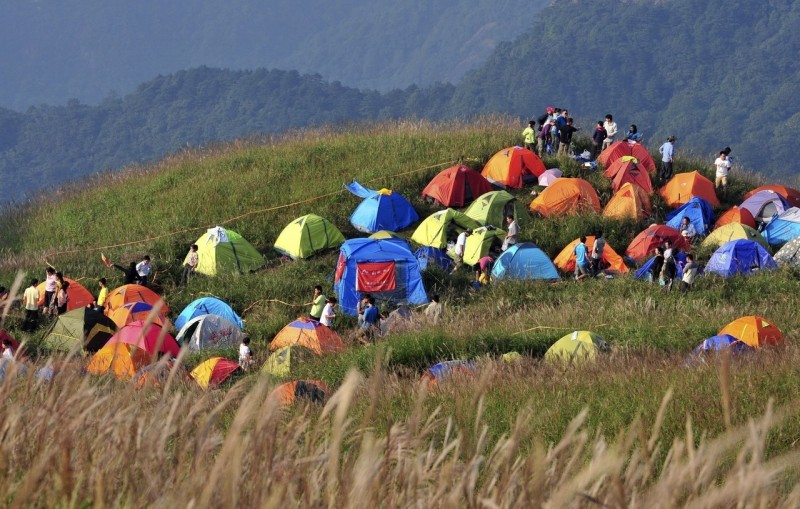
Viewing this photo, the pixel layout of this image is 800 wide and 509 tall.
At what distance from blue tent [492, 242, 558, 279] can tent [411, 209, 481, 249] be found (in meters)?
1.96

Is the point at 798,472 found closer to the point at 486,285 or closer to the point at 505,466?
the point at 505,466

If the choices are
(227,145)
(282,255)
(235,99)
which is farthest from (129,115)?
(282,255)

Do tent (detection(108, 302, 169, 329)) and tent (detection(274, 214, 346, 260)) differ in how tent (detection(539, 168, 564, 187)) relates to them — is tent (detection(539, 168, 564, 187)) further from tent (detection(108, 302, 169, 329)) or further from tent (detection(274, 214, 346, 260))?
tent (detection(108, 302, 169, 329))

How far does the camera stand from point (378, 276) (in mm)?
20172

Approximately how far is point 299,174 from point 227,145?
5956mm

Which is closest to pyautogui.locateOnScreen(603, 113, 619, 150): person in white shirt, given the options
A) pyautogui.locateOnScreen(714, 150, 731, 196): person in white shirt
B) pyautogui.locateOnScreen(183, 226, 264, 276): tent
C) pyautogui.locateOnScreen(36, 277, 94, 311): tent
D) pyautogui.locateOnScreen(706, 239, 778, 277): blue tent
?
pyautogui.locateOnScreen(714, 150, 731, 196): person in white shirt

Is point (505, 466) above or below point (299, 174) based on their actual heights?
above

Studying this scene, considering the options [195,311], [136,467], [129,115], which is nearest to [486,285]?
[195,311]

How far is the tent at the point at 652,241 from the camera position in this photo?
71.3ft

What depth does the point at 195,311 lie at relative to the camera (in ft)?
63.2

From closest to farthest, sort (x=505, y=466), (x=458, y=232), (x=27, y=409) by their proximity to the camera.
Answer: (x=505, y=466)
(x=27, y=409)
(x=458, y=232)

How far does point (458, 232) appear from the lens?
23188 mm

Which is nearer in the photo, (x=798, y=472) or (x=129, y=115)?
(x=798, y=472)

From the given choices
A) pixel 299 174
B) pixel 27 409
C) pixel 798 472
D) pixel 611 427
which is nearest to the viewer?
pixel 27 409
